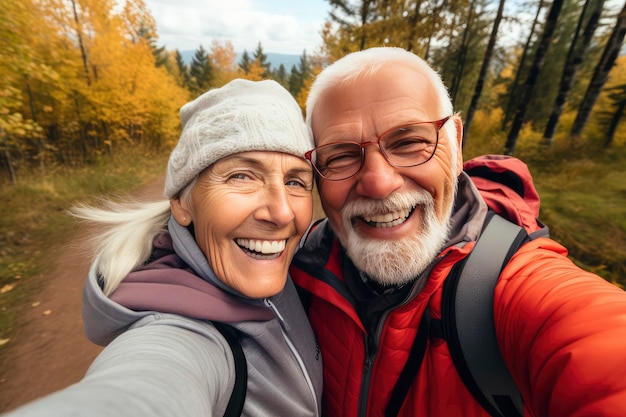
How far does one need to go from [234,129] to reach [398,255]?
115 cm

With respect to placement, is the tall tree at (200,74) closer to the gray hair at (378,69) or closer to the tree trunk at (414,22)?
the tree trunk at (414,22)

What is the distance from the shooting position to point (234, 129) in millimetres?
1425

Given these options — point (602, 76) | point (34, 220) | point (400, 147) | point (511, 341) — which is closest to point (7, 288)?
point (34, 220)

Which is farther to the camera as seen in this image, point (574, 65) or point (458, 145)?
point (574, 65)

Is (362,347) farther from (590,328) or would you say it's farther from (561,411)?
(590,328)

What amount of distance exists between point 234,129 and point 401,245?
1.13 m

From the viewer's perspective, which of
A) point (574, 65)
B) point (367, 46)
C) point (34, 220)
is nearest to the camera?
point (34, 220)

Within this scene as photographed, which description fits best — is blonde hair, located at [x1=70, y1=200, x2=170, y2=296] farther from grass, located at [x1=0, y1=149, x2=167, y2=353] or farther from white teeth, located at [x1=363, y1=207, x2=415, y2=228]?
grass, located at [x1=0, y1=149, x2=167, y2=353]

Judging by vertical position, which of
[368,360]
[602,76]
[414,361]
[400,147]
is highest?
[602,76]

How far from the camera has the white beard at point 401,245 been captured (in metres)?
1.57

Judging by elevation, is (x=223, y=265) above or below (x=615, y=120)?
below

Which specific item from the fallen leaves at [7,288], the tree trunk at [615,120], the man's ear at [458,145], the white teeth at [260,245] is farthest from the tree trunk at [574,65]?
the fallen leaves at [7,288]

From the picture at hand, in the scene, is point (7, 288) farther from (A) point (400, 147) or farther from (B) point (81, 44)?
(B) point (81, 44)

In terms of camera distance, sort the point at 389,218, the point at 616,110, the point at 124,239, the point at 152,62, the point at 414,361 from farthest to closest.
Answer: the point at 152,62 → the point at 616,110 → the point at 389,218 → the point at 124,239 → the point at 414,361
